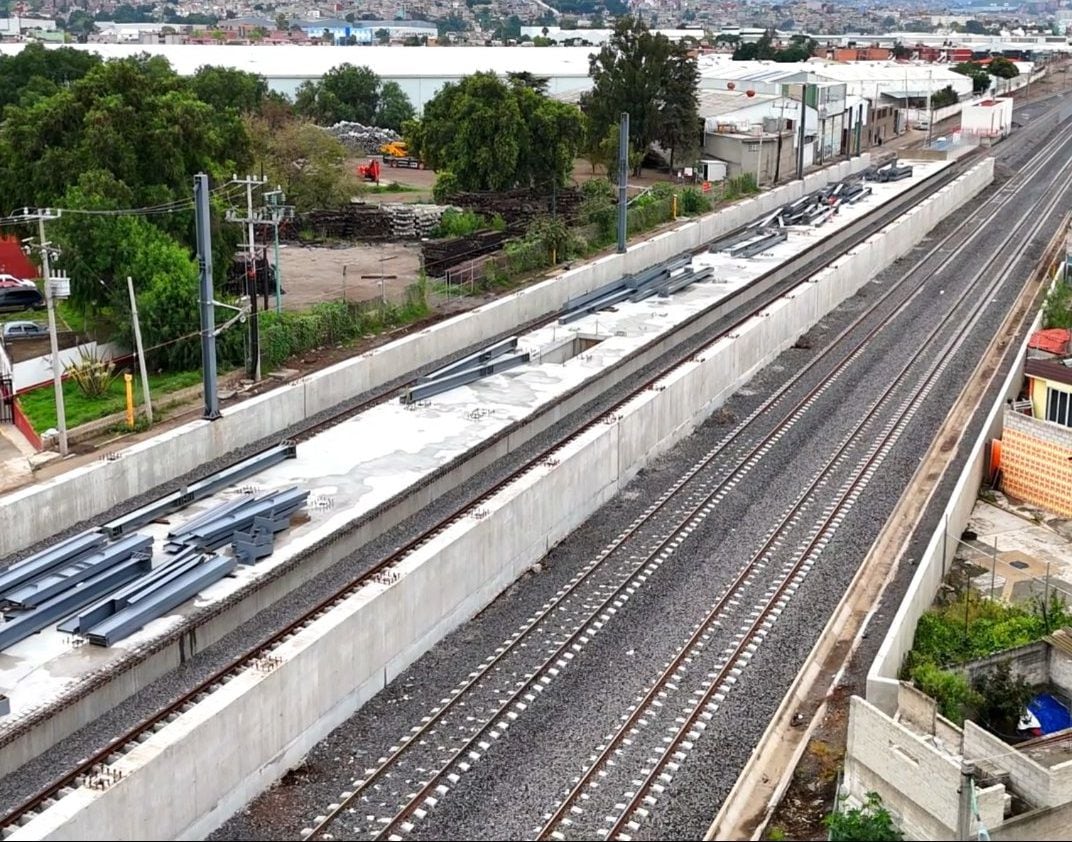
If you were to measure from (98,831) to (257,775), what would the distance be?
2.72m

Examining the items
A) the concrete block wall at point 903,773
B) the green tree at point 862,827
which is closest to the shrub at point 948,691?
the concrete block wall at point 903,773

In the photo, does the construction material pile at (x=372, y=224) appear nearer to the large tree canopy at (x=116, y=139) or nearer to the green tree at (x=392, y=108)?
the large tree canopy at (x=116, y=139)

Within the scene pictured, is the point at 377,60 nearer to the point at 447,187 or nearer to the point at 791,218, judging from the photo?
the point at 447,187

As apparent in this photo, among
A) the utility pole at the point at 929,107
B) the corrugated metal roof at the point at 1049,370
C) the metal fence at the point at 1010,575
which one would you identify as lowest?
the metal fence at the point at 1010,575

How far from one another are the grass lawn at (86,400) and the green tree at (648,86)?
40.0 metres

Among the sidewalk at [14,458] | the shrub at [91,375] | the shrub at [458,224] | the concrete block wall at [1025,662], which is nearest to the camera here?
the concrete block wall at [1025,662]

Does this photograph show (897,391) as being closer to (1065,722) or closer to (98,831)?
(1065,722)

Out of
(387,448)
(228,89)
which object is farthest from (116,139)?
(228,89)

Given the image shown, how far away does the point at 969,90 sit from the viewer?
118 m

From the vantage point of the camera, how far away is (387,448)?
25.6 m

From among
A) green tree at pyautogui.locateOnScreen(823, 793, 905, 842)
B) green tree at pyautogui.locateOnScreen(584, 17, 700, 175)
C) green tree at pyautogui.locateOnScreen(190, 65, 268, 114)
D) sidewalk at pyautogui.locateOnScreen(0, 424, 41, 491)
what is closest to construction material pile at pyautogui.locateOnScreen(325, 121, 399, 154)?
green tree at pyautogui.locateOnScreen(190, 65, 268, 114)

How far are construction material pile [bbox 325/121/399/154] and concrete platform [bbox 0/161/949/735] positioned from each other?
43.0m

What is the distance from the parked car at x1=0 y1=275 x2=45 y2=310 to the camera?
130 ft

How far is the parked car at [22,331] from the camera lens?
35969 millimetres
